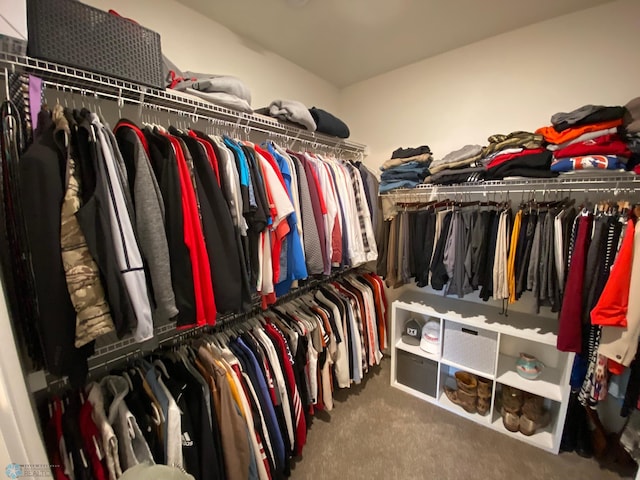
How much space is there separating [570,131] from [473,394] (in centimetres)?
176

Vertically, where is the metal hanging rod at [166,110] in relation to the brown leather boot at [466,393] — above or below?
above

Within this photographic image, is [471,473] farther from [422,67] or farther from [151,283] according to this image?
[422,67]

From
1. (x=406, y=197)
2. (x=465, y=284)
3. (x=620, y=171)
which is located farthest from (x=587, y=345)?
(x=406, y=197)

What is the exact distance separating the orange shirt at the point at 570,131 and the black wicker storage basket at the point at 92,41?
6.80 feet

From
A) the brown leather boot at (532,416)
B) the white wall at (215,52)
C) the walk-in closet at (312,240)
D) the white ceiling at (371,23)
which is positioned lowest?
the brown leather boot at (532,416)

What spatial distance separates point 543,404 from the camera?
68.1 inches

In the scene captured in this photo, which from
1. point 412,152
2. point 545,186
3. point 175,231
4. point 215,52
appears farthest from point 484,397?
point 215,52

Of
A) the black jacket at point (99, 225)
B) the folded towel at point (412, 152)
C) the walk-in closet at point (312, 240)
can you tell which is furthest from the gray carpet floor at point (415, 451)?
the folded towel at point (412, 152)

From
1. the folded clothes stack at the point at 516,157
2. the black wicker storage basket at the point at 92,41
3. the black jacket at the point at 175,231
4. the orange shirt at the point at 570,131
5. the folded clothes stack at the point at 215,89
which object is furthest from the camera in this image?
the folded clothes stack at the point at 516,157

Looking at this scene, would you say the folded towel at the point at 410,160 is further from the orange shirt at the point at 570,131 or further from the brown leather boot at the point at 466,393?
the brown leather boot at the point at 466,393

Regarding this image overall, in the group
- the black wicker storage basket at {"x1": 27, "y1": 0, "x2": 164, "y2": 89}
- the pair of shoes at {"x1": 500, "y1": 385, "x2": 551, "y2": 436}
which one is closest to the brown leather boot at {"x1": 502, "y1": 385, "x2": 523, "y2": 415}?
the pair of shoes at {"x1": 500, "y1": 385, "x2": 551, "y2": 436}

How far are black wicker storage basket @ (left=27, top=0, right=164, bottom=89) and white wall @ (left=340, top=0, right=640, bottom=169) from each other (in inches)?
76.0

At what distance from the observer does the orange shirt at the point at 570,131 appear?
1357 mm

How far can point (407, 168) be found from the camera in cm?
200
